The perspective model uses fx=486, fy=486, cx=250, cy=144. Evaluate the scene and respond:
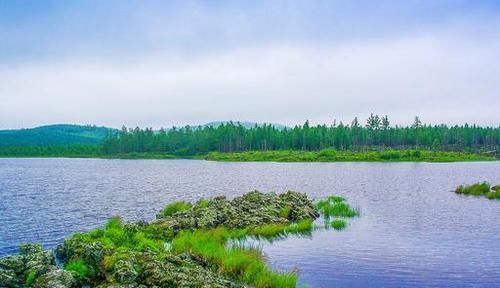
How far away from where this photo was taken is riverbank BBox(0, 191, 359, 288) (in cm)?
2491

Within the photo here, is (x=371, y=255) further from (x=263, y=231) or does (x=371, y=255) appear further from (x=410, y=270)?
(x=263, y=231)

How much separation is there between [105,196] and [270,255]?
46862mm

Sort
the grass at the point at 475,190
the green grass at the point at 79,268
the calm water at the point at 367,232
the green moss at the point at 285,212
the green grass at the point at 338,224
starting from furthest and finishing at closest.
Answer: the grass at the point at 475,190, the green moss at the point at 285,212, the green grass at the point at 338,224, the calm water at the point at 367,232, the green grass at the point at 79,268

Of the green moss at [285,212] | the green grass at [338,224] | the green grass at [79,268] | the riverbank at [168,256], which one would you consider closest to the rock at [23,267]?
the riverbank at [168,256]

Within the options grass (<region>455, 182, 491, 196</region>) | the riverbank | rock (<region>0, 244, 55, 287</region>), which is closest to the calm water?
the riverbank

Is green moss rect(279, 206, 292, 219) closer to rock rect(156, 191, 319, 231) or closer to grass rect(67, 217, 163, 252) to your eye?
rock rect(156, 191, 319, 231)

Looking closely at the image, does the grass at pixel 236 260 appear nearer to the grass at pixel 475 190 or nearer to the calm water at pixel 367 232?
the calm water at pixel 367 232

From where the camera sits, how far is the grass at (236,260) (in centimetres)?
2564

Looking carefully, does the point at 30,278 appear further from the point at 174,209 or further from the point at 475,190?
the point at 475,190

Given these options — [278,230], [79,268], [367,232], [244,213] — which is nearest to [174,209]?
[244,213]

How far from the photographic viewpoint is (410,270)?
29.9m

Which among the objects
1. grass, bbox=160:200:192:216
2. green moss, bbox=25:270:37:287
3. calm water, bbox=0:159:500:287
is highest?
grass, bbox=160:200:192:216

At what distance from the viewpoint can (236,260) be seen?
28.8 meters

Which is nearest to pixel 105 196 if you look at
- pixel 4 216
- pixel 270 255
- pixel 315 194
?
pixel 4 216
